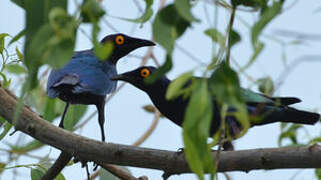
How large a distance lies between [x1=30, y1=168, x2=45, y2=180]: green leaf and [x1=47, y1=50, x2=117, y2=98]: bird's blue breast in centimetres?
78

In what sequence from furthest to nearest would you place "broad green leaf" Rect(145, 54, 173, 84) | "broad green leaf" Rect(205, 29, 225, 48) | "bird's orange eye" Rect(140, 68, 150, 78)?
1. "bird's orange eye" Rect(140, 68, 150, 78)
2. "broad green leaf" Rect(205, 29, 225, 48)
3. "broad green leaf" Rect(145, 54, 173, 84)

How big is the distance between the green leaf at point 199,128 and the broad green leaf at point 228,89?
1.5 inches

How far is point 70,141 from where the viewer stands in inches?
141

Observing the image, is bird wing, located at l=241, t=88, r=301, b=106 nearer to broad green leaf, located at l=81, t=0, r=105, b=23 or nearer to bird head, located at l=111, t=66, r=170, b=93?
bird head, located at l=111, t=66, r=170, b=93

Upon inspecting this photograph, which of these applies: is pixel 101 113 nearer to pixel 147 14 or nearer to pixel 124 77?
pixel 124 77

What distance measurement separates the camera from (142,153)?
11.3 feet

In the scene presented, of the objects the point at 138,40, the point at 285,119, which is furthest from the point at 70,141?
the point at 138,40

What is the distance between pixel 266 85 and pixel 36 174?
2153mm


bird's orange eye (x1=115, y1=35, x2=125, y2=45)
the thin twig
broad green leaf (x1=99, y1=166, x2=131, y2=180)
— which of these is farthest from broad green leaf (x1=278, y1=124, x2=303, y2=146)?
bird's orange eye (x1=115, y1=35, x2=125, y2=45)

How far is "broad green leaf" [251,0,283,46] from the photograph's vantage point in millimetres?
2182

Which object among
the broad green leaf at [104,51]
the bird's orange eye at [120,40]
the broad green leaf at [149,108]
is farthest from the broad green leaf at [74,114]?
the broad green leaf at [104,51]

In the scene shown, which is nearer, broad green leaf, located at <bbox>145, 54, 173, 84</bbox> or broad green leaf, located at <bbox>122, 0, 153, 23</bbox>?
broad green leaf, located at <bbox>145, 54, 173, 84</bbox>

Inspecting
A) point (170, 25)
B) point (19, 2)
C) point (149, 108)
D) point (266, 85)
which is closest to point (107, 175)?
point (19, 2)

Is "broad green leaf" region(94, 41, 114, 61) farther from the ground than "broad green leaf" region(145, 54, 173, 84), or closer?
farther from the ground
